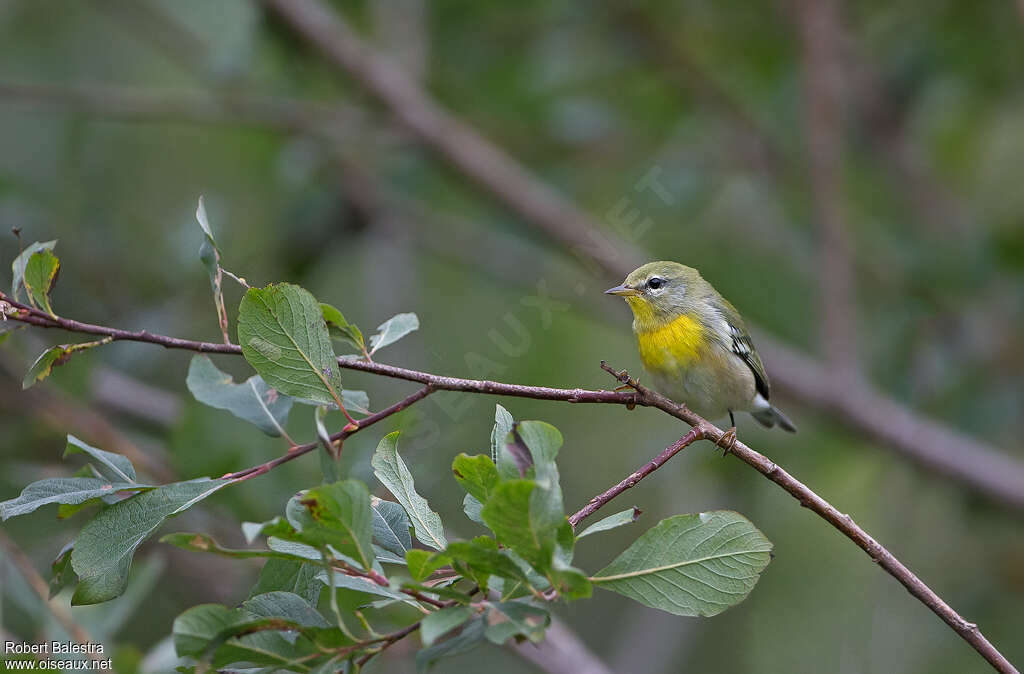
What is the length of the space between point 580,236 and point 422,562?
3.97 metres

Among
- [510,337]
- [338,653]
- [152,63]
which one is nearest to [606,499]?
[338,653]

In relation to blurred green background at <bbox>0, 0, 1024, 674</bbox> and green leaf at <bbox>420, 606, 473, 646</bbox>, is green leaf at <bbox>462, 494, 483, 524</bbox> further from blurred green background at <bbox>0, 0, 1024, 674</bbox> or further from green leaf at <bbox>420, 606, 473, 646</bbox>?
blurred green background at <bbox>0, 0, 1024, 674</bbox>

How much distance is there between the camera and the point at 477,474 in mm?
1733

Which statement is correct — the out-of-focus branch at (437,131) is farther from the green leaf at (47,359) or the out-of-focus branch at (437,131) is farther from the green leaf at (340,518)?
the green leaf at (340,518)

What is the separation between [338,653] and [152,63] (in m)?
7.61

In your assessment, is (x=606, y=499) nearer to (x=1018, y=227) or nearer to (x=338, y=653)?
(x=338, y=653)

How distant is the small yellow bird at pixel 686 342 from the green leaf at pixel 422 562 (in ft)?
7.10

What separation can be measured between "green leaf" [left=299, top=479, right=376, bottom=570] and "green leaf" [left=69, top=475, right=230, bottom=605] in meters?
0.33

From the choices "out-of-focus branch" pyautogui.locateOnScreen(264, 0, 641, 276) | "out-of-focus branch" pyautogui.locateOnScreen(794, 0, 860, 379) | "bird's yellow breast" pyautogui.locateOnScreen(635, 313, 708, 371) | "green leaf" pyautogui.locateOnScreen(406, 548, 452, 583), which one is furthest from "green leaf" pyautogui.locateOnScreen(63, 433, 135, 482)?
"out-of-focus branch" pyautogui.locateOnScreen(794, 0, 860, 379)

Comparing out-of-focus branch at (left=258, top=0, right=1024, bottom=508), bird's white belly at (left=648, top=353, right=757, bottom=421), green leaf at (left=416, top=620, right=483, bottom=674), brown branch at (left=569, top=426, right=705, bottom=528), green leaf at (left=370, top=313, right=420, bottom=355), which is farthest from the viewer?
out-of-focus branch at (left=258, top=0, right=1024, bottom=508)

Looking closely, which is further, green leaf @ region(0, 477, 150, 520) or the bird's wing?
the bird's wing

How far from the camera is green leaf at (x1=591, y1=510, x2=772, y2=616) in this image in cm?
177

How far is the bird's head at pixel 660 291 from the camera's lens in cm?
383

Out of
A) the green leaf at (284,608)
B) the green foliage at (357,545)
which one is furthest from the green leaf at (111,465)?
the green leaf at (284,608)
